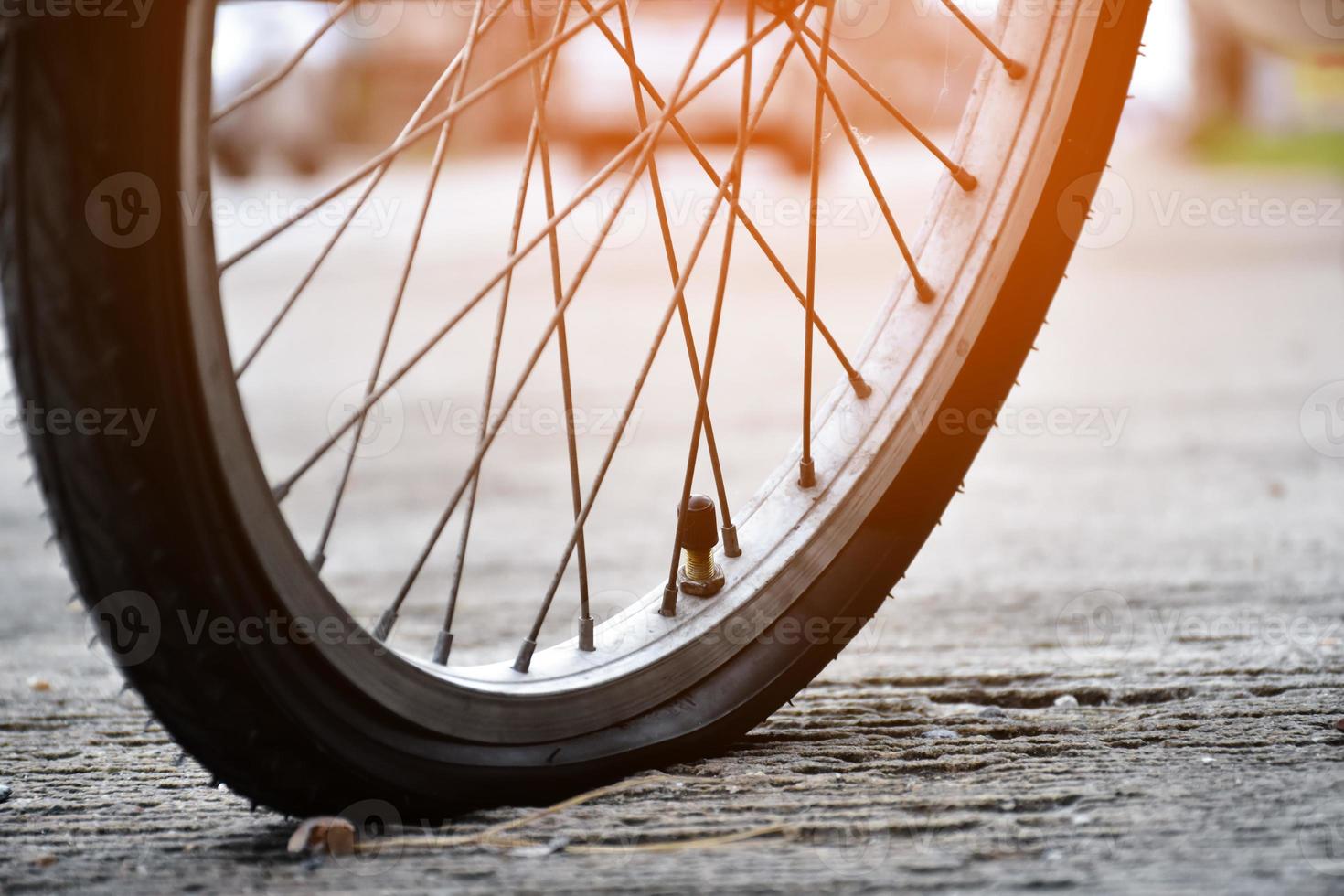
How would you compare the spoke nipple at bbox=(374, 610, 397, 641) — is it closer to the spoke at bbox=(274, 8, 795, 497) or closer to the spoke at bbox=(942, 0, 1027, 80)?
the spoke at bbox=(274, 8, 795, 497)

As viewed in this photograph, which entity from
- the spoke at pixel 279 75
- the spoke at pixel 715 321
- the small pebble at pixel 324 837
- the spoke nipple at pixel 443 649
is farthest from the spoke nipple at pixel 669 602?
the spoke at pixel 279 75

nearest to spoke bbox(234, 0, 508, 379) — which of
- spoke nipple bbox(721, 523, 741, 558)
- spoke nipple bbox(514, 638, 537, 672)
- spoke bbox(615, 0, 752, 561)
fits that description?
spoke bbox(615, 0, 752, 561)

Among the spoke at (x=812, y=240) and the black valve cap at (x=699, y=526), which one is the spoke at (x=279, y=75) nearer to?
the spoke at (x=812, y=240)

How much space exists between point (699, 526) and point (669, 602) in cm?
8

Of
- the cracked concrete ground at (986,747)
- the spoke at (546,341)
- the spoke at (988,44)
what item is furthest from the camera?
the spoke at (988,44)

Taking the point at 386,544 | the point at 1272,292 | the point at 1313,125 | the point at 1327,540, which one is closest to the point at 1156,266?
the point at 1272,292

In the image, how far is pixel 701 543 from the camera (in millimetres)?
1229

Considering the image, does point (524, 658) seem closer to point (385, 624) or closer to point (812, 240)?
point (385, 624)

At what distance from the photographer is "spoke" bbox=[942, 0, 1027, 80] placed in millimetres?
1210

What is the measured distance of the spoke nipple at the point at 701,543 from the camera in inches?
48.3

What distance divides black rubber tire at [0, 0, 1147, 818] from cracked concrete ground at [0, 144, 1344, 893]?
9cm

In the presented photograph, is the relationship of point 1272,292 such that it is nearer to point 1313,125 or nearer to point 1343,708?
point 1343,708

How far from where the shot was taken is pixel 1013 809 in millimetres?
1046

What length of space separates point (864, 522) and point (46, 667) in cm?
114
